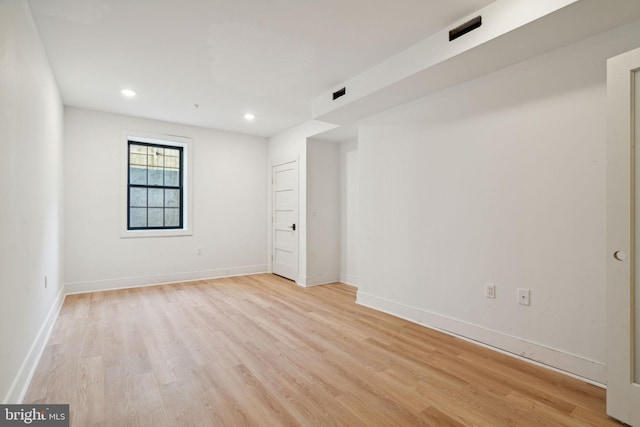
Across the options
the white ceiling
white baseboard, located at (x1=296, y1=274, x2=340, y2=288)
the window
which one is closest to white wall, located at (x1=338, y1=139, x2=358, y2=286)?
white baseboard, located at (x1=296, y1=274, x2=340, y2=288)

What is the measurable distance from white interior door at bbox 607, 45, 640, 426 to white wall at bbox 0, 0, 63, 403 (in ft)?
10.8

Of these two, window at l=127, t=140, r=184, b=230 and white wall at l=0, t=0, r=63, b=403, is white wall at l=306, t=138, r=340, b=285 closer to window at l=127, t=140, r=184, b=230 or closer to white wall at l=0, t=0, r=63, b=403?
window at l=127, t=140, r=184, b=230

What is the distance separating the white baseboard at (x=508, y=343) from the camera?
2100mm

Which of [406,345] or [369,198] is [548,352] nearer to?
[406,345]

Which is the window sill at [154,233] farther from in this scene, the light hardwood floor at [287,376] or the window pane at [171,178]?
the light hardwood floor at [287,376]

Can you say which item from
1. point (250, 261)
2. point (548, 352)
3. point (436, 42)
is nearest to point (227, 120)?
point (250, 261)

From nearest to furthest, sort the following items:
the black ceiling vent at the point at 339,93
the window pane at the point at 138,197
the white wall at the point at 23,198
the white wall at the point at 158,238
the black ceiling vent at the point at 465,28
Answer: the white wall at the point at 23,198 < the black ceiling vent at the point at 465,28 < the black ceiling vent at the point at 339,93 < the white wall at the point at 158,238 < the window pane at the point at 138,197

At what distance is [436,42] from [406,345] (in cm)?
257

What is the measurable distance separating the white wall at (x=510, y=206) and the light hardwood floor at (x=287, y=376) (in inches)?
11.3

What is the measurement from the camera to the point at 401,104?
3.42 metres

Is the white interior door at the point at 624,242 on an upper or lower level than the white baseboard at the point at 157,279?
upper

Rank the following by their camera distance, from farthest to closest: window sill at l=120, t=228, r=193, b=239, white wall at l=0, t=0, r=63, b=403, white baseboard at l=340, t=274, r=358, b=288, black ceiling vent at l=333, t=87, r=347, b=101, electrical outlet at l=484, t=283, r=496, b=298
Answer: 1. white baseboard at l=340, t=274, r=358, b=288
2. window sill at l=120, t=228, r=193, b=239
3. black ceiling vent at l=333, t=87, r=347, b=101
4. electrical outlet at l=484, t=283, r=496, b=298
5. white wall at l=0, t=0, r=63, b=403

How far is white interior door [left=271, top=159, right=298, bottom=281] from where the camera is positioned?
5219 mm

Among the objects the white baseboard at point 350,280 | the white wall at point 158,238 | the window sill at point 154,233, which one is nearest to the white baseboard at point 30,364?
the white wall at point 158,238
